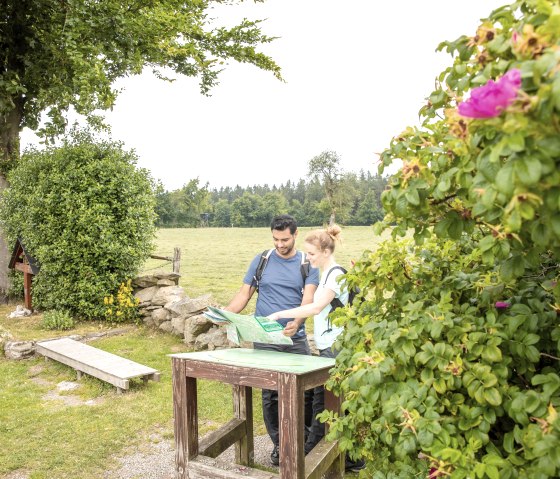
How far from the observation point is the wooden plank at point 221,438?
4188mm

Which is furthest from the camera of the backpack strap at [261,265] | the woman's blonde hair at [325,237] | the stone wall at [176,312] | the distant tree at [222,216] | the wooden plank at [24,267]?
the distant tree at [222,216]

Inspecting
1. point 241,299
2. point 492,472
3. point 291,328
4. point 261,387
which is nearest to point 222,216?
point 241,299

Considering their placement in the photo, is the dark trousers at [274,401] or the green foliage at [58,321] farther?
the green foliage at [58,321]

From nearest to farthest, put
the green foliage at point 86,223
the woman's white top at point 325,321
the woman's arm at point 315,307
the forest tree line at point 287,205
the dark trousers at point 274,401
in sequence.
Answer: the woman's arm at point 315,307 < the woman's white top at point 325,321 < the dark trousers at point 274,401 < the green foliage at point 86,223 < the forest tree line at point 287,205

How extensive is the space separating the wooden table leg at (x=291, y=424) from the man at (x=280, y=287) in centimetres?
127

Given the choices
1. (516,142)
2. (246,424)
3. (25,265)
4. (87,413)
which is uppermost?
(516,142)

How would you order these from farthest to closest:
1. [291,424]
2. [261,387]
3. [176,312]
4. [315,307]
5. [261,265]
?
[176,312]
[261,265]
[315,307]
[261,387]
[291,424]

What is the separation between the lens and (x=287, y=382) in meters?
3.31

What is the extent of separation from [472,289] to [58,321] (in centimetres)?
939

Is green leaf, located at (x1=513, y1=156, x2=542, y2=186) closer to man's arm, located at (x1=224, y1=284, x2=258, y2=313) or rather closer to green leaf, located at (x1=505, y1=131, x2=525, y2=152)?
green leaf, located at (x1=505, y1=131, x2=525, y2=152)

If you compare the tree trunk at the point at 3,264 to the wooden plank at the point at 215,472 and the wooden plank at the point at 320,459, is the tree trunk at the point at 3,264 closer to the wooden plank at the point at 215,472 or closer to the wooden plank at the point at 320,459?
the wooden plank at the point at 215,472

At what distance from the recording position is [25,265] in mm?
11266

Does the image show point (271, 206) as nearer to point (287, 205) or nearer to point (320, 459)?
point (287, 205)

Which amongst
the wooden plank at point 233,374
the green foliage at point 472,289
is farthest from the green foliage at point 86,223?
Result: the green foliage at point 472,289
